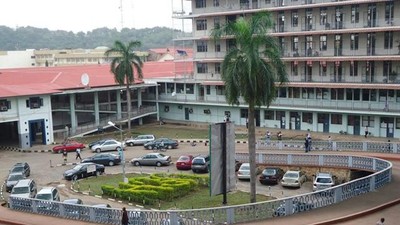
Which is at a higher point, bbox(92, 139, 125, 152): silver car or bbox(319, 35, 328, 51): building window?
bbox(319, 35, 328, 51): building window

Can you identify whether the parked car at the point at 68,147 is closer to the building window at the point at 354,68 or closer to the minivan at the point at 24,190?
the minivan at the point at 24,190

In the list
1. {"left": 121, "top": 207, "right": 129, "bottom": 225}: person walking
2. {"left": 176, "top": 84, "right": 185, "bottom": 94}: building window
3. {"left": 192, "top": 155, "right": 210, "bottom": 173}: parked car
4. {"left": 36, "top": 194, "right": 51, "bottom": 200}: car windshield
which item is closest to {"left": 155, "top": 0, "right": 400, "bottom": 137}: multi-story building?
{"left": 176, "top": 84, "right": 185, "bottom": 94}: building window

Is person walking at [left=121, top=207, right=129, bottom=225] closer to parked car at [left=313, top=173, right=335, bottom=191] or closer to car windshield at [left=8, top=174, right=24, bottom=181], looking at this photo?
parked car at [left=313, top=173, right=335, bottom=191]

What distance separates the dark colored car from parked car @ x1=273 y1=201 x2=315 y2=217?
544 inches

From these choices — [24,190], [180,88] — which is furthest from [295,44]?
[24,190]

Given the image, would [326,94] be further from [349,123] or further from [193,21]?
[193,21]

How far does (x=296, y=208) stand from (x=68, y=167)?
93.6 ft

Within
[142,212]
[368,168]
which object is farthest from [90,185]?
[368,168]

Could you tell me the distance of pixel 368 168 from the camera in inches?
1390

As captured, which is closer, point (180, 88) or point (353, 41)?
point (353, 41)

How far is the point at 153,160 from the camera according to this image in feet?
152

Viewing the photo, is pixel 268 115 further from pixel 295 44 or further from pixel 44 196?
pixel 44 196

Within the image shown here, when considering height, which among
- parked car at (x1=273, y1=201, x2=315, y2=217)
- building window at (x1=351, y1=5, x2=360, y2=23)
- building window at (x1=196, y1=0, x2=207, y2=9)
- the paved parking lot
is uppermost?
building window at (x1=196, y1=0, x2=207, y2=9)

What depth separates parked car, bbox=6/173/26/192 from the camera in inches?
1504
